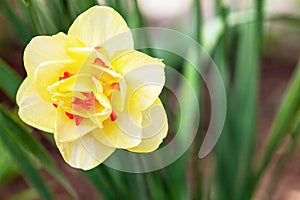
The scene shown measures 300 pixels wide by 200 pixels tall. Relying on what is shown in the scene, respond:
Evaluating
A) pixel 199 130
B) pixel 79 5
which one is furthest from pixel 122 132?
pixel 199 130

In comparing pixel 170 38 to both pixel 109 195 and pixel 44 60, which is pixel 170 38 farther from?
pixel 44 60

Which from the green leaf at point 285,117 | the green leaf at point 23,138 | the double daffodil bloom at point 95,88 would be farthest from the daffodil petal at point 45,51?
the green leaf at point 285,117

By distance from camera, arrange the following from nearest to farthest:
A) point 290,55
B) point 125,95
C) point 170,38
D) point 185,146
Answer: point 125,95, point 185,146, point 170,38, point 290,55

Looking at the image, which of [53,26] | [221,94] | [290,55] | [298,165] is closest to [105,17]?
[53,26]

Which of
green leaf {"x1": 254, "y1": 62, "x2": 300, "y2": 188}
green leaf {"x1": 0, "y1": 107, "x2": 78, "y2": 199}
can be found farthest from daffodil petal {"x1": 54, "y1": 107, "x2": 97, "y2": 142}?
green leaf {"x1": 254, "y1": 62, "x2": 300, "y2": 188}

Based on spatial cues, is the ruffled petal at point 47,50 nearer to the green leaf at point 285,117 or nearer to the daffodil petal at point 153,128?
the daffodil petal at point 153,128

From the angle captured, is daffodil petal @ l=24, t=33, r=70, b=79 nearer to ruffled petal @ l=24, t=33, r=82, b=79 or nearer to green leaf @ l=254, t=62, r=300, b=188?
ruffled petal @ l=24, t=33, r=82, b=79

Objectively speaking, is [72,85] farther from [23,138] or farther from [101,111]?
[23,138]
